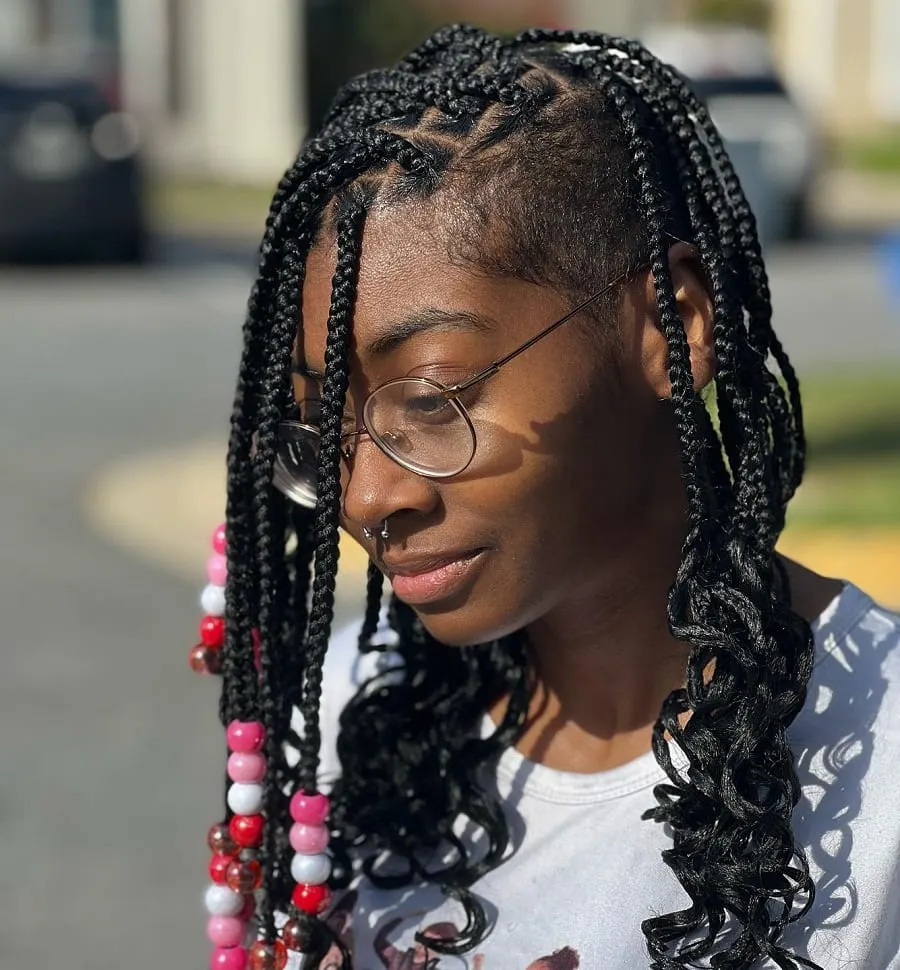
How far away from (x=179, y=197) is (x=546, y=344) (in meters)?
18.8

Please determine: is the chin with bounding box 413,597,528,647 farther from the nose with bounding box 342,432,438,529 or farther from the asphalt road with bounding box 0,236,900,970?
the asphalt road with bounding box 0,236,900,970

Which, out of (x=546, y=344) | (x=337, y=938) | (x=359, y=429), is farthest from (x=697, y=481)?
(x=337, y=938)

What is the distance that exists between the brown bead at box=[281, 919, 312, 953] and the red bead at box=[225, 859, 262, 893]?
9 cm

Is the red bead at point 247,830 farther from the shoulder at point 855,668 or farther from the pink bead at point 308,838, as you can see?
the shoulder at point 855,668

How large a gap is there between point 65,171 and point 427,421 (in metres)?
11.9

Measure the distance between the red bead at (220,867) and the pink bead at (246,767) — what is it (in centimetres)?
10

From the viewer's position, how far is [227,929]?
1924 mm

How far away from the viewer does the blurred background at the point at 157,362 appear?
4691mm

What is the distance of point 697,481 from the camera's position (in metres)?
1.71

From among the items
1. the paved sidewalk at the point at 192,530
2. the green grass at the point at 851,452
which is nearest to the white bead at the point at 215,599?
the paved sidewalk at the point at 192,530

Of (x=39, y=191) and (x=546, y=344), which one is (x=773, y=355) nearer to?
(x=546, y=344)

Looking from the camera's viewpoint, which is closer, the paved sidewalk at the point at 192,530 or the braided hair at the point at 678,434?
the braided hair at the point at 678,434

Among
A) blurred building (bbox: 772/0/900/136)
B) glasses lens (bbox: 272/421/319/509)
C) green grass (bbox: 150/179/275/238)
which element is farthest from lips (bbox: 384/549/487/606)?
blurred building (bbox: 772/0/900/136)

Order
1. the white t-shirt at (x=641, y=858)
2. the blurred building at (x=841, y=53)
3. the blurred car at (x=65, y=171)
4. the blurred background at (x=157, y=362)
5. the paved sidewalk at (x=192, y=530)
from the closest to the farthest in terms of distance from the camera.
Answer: the white t-shirt at (x=641, y=858)
the blurred background at (x=157, y=362)
the paved sidewalk at (x=192, y=530)
the blurred car at (x=65, y=171)
the blurred building at (x=841, y=53)
